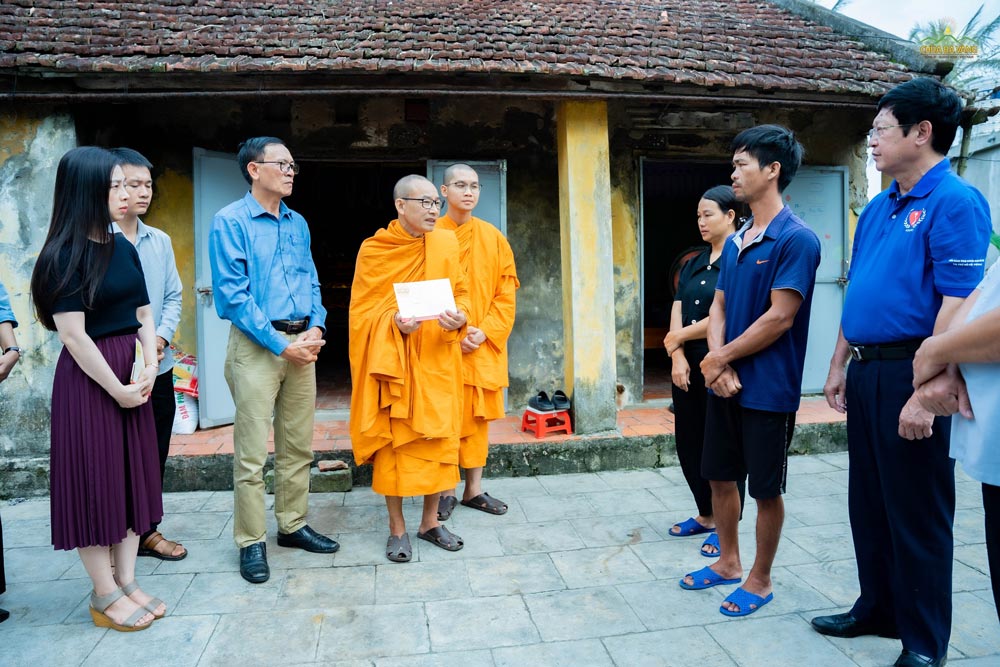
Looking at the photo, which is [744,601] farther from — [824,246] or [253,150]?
[824,246]

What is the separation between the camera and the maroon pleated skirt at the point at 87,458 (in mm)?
2824

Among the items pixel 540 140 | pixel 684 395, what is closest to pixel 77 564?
pixel 684 395

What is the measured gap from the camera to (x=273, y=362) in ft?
11.5

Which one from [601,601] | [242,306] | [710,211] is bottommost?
[601,601]

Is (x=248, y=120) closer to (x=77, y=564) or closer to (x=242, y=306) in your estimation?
(x=242, y=306)

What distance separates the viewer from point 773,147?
2.82 meters

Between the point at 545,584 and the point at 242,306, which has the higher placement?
the point at 242,306

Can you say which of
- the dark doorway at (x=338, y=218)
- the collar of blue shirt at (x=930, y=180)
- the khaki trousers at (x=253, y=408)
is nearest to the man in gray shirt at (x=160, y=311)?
the khaki trousers at (x=253, y=408)

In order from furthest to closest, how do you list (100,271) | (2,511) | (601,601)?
1. (2,511)
2. (601,601)
3. (100,271)

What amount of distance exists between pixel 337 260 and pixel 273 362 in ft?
24.5

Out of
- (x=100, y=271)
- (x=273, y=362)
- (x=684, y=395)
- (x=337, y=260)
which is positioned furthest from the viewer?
(x=337, y=260)

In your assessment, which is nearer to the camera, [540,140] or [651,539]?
[651,539]

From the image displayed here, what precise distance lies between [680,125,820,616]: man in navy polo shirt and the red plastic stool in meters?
2.30

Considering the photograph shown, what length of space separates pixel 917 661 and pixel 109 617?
327 cm
